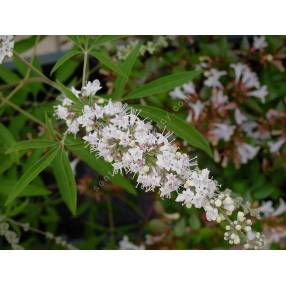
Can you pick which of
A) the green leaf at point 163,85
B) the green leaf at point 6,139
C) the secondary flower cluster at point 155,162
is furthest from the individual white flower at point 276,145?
the green leaf at point 6,139

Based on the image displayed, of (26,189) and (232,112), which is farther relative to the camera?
(232,112)

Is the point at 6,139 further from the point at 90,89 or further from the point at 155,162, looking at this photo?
the point at 155,162

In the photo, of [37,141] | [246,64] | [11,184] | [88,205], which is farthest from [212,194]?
[88,205]

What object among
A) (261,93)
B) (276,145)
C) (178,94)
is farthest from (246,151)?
(178,94)

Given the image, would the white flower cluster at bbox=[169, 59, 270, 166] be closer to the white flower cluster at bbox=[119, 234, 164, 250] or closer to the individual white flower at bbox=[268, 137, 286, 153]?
the individual white flower at bbox=[268, 137, 286, 153]

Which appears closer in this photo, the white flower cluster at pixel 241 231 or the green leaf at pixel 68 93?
the white flower cluster at pixel 241 231

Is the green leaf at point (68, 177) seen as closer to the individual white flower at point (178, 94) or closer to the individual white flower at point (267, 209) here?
the individual white flower at point (178, 94)

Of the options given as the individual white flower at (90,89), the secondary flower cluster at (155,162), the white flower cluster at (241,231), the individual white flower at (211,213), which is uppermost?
the individual white flower at (90,89)

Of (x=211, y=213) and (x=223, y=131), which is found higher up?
(x=223, y=131)
